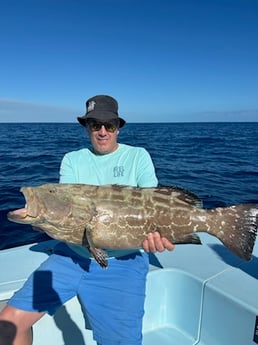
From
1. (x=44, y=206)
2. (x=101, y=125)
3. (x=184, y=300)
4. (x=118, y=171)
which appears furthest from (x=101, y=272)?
(x=101, y=125)

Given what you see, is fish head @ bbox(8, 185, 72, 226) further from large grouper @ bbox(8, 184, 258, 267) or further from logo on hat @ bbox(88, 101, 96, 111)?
logo on hat @ bbox(88, 101, 96, 111)

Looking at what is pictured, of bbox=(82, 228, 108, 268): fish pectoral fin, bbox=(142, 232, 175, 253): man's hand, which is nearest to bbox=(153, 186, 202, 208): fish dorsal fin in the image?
bbox=(142, 232, 175, 253): man's hand

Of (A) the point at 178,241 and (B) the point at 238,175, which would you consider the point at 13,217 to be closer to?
(A) the point at 178,241

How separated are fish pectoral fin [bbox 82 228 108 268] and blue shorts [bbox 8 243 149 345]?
1.11 feet

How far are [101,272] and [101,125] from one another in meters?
1.50

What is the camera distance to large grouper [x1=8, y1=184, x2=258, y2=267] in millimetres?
3240

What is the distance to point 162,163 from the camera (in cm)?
2033

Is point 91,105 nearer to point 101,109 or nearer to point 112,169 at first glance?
point 101,109

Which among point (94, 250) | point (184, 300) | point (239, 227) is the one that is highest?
point (239, 227)

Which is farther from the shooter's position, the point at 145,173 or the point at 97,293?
the point at 145,173

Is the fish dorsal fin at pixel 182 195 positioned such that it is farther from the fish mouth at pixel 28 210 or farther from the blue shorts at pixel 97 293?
the fish mouth at pixel 28 210

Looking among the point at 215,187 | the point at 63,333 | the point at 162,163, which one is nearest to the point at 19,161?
the point at 162,163

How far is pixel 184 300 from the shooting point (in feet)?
13.7

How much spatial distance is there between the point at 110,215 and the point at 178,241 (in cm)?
67
